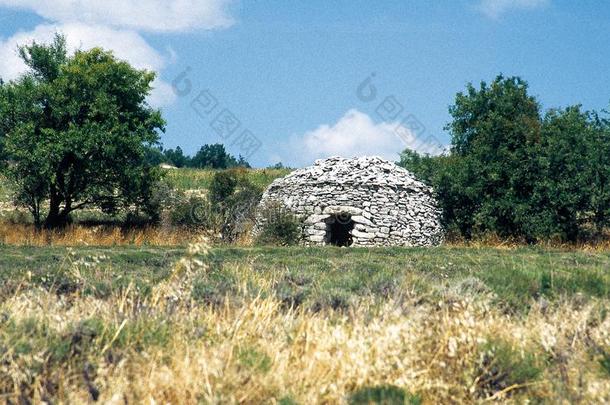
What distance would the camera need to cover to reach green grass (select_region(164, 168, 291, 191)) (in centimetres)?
4859

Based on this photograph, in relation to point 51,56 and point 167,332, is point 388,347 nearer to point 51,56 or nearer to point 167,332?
point 167,332

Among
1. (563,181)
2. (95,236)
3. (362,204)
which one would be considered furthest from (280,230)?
(563,181)

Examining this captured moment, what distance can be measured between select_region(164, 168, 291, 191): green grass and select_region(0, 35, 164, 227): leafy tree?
2024 cm

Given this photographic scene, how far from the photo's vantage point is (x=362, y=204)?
25812 millimetres

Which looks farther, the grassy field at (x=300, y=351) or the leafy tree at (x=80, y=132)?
the leafy tree at (x=80, y=132)

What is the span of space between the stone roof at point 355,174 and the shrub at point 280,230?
2.12 meters

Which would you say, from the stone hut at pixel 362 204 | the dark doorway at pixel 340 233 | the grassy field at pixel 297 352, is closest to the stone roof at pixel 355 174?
the stone hut at pixel 362 204

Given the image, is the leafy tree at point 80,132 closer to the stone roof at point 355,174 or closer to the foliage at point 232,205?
the foliage at point 232,205

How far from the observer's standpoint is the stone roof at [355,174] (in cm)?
2616

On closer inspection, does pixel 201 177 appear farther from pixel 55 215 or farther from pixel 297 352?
pixel 297 352

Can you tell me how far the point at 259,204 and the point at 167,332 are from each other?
20.8 meters

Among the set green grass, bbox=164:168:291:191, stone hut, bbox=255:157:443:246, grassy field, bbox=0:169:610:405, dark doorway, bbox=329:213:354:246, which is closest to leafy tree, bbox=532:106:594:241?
stone hut, bbox=255:157:443:246

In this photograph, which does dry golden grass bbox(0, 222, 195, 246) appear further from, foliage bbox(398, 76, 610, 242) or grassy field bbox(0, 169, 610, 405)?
grassy field bbox(0, 169, 610, 405)

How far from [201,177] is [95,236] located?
1114 inches
